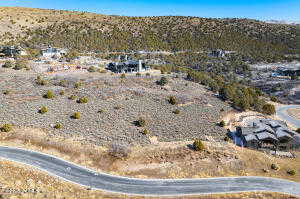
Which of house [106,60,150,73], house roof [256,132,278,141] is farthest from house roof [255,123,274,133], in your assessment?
house [106,60,150,73]

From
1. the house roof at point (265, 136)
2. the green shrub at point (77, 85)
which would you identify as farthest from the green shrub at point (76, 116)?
the house roof at point (265, 136)

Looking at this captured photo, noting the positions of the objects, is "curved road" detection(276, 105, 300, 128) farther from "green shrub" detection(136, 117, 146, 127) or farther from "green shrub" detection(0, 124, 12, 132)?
"green shrub" detection(0, 124, 12, 132)

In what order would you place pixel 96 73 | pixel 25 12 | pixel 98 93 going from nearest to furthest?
pixel 98 93, pixel 96 73, pixel 25 12

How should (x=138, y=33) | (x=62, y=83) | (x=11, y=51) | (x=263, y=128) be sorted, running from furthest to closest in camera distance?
(x=138, y=33), (x=11, y=51), (x=62, y=83), (x=263, y=128)

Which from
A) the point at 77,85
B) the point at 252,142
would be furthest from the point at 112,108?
the point at 252,142

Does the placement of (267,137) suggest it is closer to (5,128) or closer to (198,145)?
(198,145)

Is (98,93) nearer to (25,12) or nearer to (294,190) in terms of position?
(294,190)

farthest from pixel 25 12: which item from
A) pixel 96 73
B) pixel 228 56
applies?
pixel 228 56
